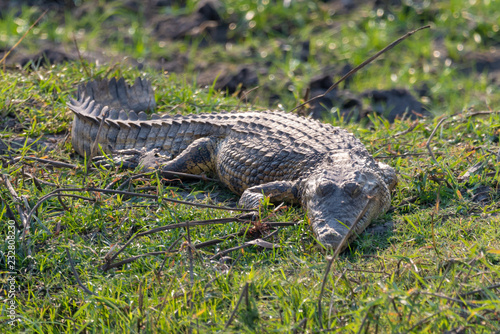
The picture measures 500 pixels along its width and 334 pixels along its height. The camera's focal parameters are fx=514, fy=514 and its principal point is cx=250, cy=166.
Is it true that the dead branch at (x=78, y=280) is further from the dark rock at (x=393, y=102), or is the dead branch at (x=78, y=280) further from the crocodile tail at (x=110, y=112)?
the dark rock at (x=393, y=102)

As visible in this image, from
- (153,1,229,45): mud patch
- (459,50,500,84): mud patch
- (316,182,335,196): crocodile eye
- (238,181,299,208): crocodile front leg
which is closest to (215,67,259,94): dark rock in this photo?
(153,1,229,45): mud patch

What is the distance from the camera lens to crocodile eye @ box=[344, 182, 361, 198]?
327 cm

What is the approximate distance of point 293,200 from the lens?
3.70 m

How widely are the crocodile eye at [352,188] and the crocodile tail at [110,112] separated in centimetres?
205

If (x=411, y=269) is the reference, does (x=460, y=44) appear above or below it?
below

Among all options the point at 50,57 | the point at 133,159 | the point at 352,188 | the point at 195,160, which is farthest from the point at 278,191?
the point at 50,57

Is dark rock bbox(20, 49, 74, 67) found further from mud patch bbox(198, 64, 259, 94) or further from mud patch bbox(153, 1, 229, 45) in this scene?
mud patch bbox(153, 1, 229, 45)

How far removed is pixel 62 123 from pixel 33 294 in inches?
96.0

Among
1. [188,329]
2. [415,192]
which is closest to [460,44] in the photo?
[415,192]

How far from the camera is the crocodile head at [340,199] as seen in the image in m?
3.05

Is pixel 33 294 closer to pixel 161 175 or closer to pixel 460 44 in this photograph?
pixel 161 175

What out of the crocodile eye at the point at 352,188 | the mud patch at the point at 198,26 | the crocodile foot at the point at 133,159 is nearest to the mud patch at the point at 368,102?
the mud patch at the point at 198,26

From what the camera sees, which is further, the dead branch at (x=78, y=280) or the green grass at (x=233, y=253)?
the dead branch at (x=78, y=280)

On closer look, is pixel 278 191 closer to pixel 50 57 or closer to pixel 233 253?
pixel 233 253
